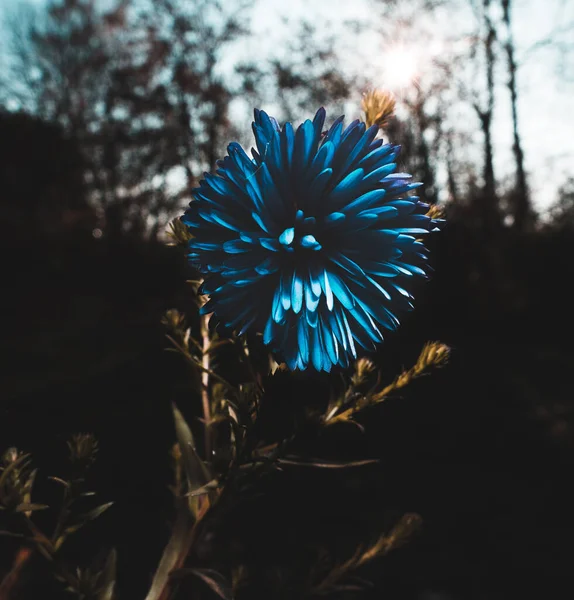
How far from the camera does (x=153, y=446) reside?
1842 mm

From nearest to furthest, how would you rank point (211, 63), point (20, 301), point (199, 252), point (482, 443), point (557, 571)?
point (199, 252), point (557, 571), point (20, 301), point (482, 443), point (211, 63)

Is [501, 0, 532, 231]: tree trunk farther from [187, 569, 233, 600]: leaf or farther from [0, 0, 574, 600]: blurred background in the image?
[187, 569, 233, 600]: leaf

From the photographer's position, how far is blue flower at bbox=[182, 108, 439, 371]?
0.39 m

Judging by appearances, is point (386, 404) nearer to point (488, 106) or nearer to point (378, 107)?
point (378, 107)

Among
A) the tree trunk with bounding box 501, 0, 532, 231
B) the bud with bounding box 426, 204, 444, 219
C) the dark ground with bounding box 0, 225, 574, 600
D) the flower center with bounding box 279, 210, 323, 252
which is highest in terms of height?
the tree trunk with bounding box 501, 0, 532, 231

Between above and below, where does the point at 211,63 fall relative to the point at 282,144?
above

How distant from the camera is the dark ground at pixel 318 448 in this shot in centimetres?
159

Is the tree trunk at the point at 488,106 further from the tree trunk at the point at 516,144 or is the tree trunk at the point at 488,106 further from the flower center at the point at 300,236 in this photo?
the flower center at the point at 300,236

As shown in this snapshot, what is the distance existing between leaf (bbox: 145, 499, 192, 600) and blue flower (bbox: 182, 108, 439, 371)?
27 cm

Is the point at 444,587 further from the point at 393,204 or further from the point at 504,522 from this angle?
the point at 393,204

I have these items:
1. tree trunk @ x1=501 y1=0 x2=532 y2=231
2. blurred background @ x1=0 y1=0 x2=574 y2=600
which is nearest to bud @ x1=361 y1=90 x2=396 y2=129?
blurred background @ x1=0 y1=0 x2=574 y2=600

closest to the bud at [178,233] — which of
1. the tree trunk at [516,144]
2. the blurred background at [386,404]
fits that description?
the blurred background at [386,404]

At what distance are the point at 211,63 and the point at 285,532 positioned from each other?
12.0 metres

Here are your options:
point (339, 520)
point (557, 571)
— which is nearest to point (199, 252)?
point (339, 520)
